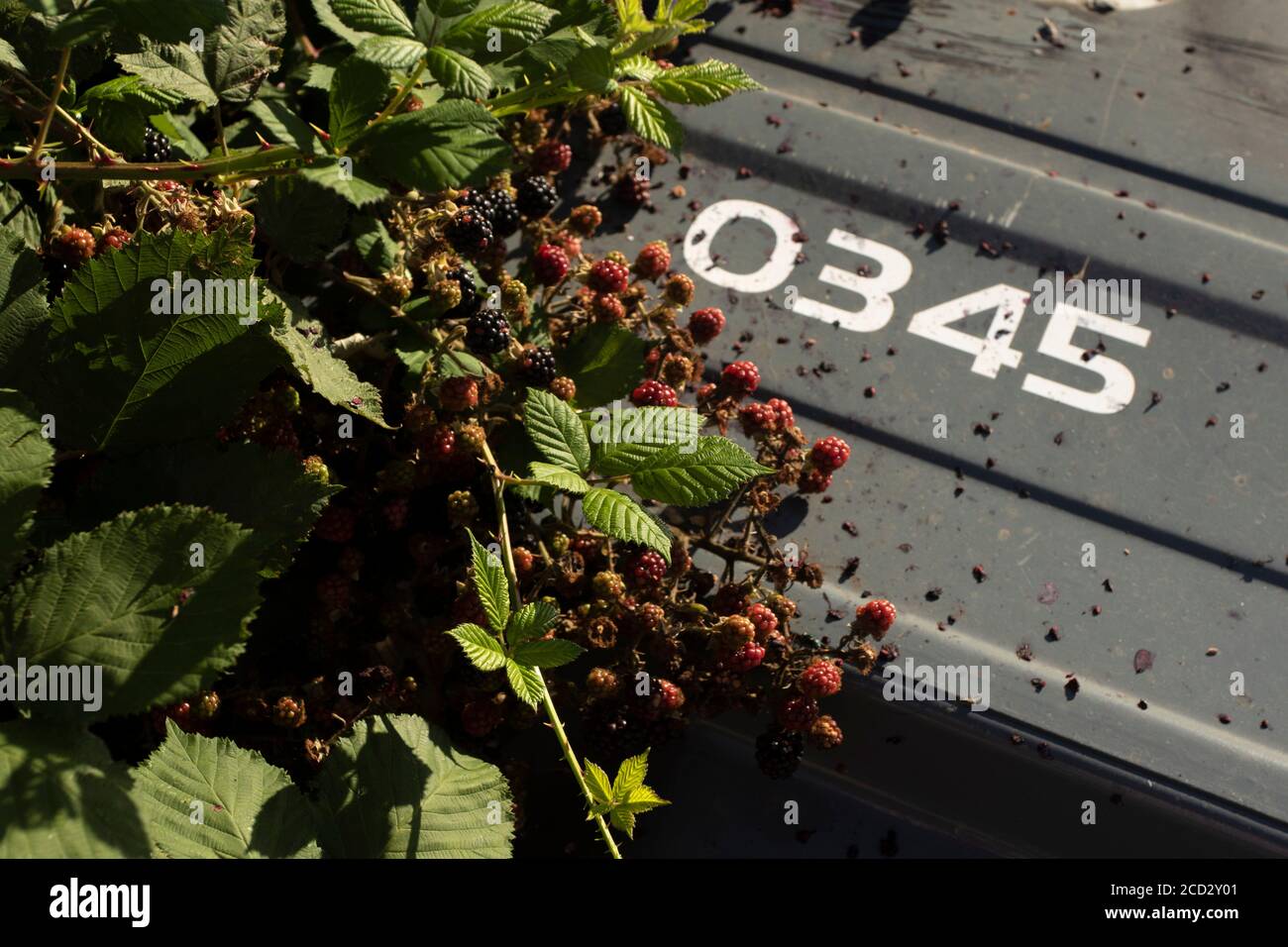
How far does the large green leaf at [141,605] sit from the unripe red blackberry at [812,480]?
1.24 metres

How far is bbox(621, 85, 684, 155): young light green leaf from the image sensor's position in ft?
7.64

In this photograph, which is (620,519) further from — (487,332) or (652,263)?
(652,263)

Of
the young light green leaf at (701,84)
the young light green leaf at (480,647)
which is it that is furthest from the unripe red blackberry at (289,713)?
the young light green leaf at (701,84)

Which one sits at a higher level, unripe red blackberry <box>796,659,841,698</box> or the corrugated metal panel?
the corrugated metal panel

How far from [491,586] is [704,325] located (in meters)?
0.86

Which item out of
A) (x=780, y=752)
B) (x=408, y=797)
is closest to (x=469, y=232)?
(x=408, y=797)

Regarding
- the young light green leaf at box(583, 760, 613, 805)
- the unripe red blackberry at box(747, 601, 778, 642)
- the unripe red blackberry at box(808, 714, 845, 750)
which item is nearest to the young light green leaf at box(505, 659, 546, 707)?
the young light green leaf at box(583, 760, 613, 805)

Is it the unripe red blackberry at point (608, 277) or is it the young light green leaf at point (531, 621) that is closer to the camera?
the young light green leaf at point (531, 621)

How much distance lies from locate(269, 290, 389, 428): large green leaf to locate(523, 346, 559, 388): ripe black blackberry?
358 millimetres

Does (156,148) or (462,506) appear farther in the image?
(156,148)

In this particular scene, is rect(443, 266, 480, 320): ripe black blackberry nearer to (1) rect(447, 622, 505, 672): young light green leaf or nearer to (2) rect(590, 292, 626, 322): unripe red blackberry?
(2) rect(590, 292, 626, 322): unripe red blackberry

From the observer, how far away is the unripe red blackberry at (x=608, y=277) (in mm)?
2516

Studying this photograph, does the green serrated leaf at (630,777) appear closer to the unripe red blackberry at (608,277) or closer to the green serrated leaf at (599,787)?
the green serrated leaf at (599,787)

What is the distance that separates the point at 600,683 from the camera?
229 cm
